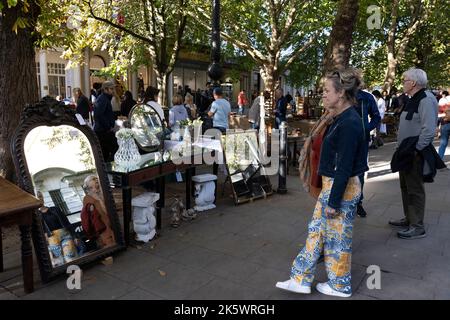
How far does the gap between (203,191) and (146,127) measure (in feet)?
5.11

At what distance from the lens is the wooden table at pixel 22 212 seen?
3090mm

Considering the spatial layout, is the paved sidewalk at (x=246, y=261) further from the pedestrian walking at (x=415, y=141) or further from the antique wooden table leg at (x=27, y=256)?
the pedestrian walking at (x=415, y=141)

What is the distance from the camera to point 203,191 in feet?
19.2

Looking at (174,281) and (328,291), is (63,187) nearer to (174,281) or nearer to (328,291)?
(174,281)

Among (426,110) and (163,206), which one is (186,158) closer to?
(163,206)

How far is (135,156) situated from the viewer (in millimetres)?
5031

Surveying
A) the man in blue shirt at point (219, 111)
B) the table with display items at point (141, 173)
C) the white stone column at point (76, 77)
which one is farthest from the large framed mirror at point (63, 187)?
the white stone column at point (76, 77)

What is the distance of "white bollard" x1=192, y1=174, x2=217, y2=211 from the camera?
19.1 ft

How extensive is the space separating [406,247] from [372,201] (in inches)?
77.8

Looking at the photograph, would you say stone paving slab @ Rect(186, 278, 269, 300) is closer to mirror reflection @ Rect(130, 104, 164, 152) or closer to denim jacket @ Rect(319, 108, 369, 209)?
denim jacket @ Rect(319, 108, 369, 209)

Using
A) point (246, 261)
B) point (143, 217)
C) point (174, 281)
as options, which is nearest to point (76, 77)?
point (143, 217)

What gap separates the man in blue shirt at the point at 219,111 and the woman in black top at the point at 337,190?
5.11 m

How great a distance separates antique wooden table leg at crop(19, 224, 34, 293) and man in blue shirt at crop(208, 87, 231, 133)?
17.3 ft
